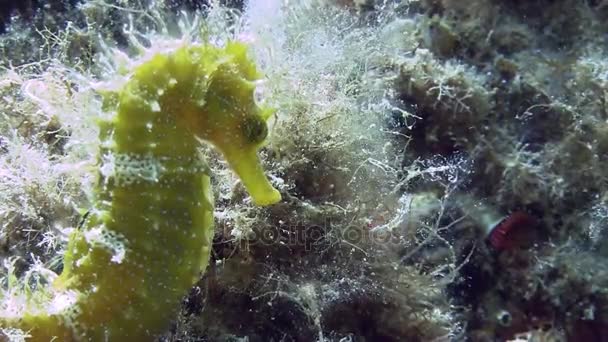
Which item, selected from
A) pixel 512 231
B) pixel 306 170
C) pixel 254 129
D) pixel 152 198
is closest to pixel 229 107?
pixel 254 129

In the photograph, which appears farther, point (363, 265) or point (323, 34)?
point (323, 34)

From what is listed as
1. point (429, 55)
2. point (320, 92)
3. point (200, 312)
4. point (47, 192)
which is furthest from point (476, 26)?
point (47, 192)

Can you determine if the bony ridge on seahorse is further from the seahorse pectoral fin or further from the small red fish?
the small red fish

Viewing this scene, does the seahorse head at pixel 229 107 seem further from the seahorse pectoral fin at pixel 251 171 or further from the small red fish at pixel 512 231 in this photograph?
the small red fish at pixel 512 231

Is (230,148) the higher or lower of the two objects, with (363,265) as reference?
higher

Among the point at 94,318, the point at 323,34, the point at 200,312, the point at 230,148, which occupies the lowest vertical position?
the point at 200,312

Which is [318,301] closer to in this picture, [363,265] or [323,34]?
[363,265]

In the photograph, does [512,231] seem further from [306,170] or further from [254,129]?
[254,129]
